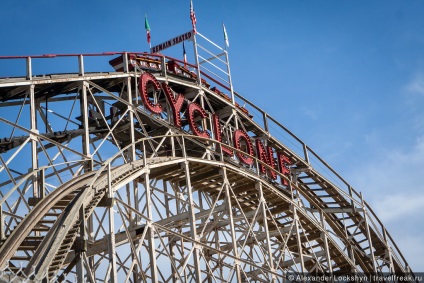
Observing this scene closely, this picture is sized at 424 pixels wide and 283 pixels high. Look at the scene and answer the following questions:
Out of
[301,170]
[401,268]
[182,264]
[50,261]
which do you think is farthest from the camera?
[401,268]

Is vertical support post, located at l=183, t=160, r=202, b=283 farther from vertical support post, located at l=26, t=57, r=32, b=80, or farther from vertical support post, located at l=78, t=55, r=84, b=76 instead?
vertical support post, located at l=26, t=57, r=32, b=80

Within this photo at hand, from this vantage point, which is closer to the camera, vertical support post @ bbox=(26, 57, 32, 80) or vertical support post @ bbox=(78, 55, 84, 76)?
vertical support post @ bbox=(26, 57, 32, 80)

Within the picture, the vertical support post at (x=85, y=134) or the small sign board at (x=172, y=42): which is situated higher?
the small sign board at (x=172, y=42)

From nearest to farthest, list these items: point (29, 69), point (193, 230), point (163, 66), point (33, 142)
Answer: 1. point (33, 142)
2. point (29, 69)
3. point (193, 230)
4. point (163, 66)

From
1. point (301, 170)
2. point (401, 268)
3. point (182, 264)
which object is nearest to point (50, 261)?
point (182, 264)

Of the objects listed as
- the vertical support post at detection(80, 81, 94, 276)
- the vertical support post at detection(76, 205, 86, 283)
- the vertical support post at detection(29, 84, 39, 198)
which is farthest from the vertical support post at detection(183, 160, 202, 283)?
the vertical support post at detection(76, 205, 86, 283)

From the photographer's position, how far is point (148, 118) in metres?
30.0

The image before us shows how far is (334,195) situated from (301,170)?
89.4 inches

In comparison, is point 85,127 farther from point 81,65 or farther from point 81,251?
point 81,251

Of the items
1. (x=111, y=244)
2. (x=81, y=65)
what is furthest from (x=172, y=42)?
(x=111, y=244)

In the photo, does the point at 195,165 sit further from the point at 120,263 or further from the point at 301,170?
the point at 301,170

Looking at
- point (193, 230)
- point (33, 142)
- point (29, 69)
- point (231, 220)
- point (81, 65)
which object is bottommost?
point (193, 230)

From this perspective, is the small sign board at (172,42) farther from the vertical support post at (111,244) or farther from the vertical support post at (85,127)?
the vertical support post at (111,244)

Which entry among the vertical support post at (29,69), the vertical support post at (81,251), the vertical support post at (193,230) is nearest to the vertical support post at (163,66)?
the vertical support post at (193,230)
